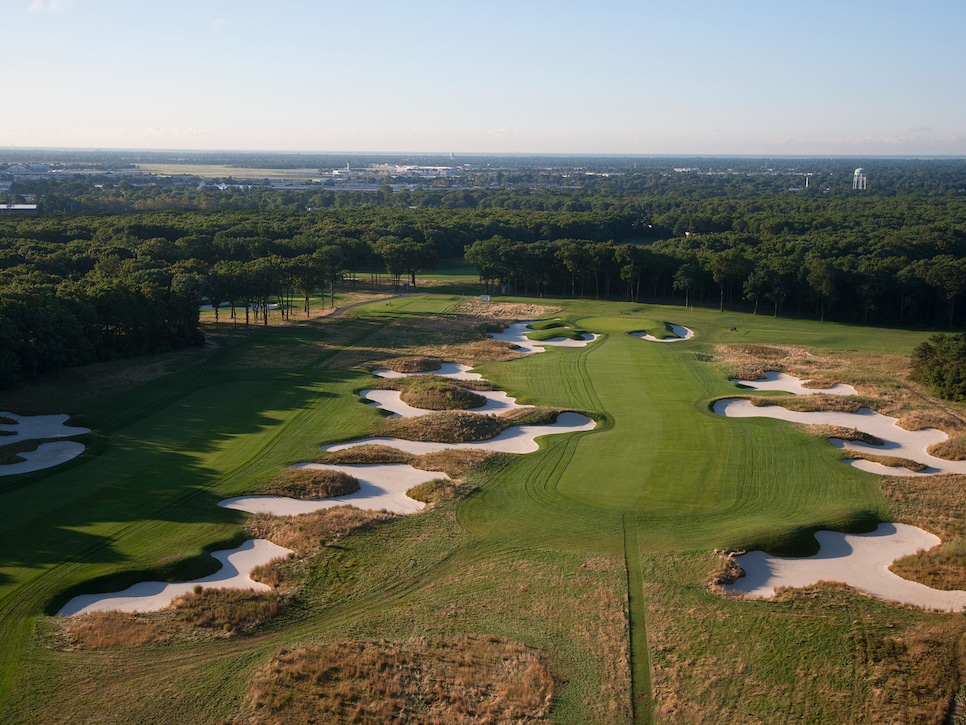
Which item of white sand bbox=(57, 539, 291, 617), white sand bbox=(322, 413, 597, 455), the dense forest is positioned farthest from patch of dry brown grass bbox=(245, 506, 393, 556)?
the dense forest

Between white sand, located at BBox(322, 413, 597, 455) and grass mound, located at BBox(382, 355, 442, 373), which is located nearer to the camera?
white sand, located at BBox(322, 413, 597, 455)

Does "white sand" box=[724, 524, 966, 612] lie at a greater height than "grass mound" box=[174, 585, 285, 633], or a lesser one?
lesser

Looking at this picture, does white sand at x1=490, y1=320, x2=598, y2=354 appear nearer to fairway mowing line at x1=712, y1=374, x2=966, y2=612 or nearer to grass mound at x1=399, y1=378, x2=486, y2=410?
grass mound at x1=399, y1=378, x2=486, y2=410

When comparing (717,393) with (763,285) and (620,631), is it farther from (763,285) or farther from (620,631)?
(763,285)

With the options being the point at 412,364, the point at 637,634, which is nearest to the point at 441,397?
the point at 412,364

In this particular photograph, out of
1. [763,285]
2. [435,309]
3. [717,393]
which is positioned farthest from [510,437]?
[763,285]

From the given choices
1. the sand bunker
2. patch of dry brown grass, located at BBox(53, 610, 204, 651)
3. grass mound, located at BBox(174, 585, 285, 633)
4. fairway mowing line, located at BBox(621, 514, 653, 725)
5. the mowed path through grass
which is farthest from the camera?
the sand bunker

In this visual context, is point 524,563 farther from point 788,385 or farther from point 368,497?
point 788,385

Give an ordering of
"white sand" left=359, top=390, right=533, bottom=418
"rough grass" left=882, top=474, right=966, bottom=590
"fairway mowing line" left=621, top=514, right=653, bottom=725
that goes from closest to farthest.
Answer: "fairway mowing line" left=621, top=514, right=653, bottom=725 < "rough grass" left=882, top=474, right=966, bottom=590 < "white sand" left=359, top=390, right=533, bottom=418
